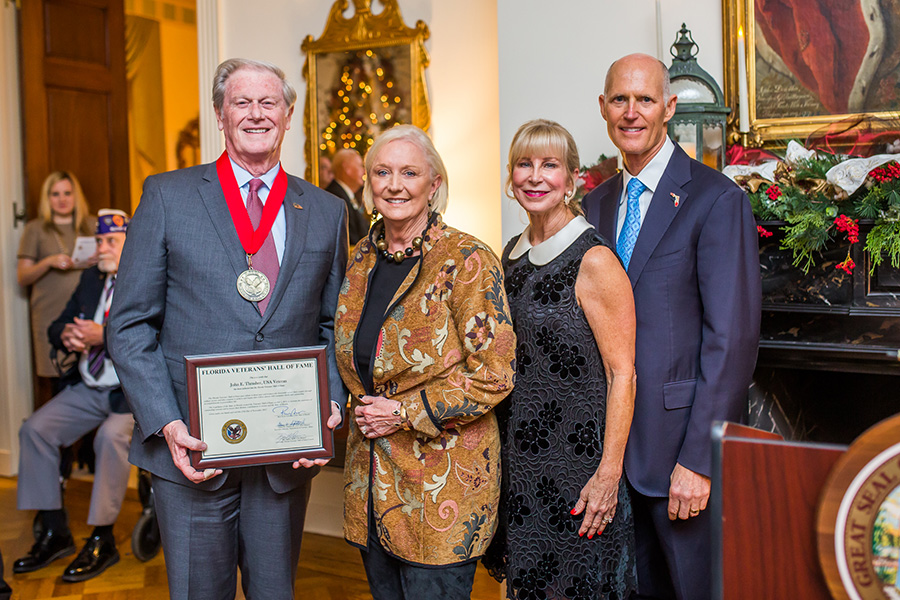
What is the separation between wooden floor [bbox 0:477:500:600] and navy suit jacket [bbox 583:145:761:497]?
5.30ft

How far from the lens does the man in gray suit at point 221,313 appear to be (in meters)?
1.88

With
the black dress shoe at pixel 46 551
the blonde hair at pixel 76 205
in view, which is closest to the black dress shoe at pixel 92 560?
the black dress shoe at pixel 46 551

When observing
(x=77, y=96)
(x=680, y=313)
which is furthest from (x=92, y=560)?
(x=77, y=96)

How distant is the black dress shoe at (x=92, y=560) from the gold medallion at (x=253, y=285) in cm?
235

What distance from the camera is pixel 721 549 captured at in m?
0.89

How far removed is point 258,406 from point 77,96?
443 cm

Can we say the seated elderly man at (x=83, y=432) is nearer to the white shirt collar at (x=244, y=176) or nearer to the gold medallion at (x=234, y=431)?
the white shirt collar at (x=244, y=176)

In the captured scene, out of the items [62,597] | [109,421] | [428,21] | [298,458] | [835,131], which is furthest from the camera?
[428,21]

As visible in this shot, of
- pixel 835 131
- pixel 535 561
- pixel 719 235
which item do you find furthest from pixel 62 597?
pixel 835 131

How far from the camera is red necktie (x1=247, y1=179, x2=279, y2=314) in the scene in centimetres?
193

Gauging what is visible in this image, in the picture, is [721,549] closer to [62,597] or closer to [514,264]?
[514,264]

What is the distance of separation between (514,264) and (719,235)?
53 cm

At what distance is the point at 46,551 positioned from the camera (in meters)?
3.66

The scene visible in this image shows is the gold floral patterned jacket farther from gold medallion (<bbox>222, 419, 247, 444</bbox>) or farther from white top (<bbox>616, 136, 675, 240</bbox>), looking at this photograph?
white top (<bbox>616, 136, 675, 240</bbox>)
